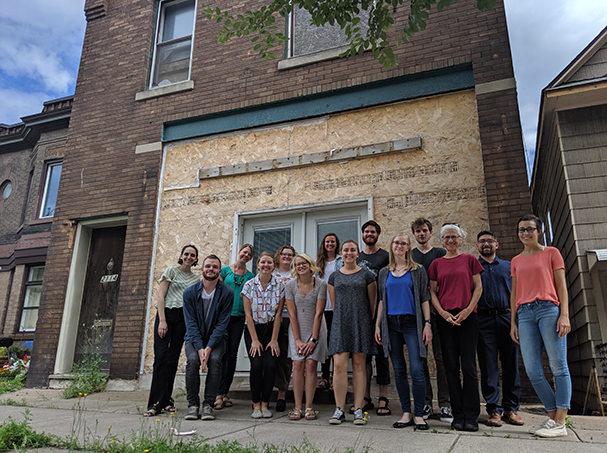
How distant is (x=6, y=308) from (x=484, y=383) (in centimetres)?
1432

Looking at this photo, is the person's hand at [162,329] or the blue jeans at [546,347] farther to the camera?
the person's hand at [162,329]

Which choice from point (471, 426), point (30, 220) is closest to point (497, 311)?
point (471, 426)

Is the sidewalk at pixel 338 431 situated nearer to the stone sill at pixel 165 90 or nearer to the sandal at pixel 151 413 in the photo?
the sandal at pixel 151 413

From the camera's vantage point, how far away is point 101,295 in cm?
878

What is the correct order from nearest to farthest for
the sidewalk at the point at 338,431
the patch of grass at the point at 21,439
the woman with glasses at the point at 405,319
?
the sidewalk at the point at 338,431 → the patch of grass at the point at 21,439 → the woman with glasses at the point at 405,319

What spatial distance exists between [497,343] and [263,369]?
7.77ft

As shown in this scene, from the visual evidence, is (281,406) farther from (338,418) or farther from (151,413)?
(151,413)

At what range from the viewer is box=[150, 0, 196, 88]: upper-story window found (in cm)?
932

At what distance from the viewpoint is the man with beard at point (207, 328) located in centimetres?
485

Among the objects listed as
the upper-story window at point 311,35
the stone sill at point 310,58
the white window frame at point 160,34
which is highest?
the white window frame at point 160,34

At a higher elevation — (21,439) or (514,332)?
(514,332)

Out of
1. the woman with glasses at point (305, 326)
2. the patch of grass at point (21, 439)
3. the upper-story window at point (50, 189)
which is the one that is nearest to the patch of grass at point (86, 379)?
the patch of grass at point (21, 439)

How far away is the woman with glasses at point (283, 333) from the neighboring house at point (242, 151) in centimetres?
169

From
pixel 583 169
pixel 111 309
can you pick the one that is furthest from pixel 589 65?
pixel 111 309
